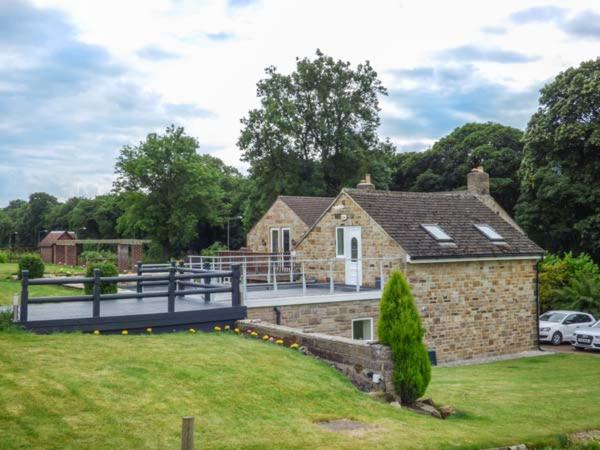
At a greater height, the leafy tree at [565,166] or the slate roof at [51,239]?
the leafy tree at [565,166]

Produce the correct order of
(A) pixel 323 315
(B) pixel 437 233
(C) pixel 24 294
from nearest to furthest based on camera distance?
(C) pixel 24 294, (A) pixel 323 315, (B) pixel 437 233

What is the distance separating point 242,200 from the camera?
60.3 meters

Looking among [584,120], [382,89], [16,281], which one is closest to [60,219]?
[382,89]

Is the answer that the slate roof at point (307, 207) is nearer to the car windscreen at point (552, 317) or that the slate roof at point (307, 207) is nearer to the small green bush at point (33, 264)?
the car windscreen at point (552, 317)

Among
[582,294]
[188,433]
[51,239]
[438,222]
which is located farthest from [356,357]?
[51,239]

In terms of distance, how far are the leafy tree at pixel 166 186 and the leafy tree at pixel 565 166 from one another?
24.4m

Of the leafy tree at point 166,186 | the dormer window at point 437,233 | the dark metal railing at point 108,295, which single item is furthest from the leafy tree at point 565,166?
the dark metal railing at point 108,295

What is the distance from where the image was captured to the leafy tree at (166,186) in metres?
48.1

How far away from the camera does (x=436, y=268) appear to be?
2156 cm

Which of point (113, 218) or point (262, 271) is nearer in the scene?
point (262, 271)

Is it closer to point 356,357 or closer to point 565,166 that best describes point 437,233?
point 356,357

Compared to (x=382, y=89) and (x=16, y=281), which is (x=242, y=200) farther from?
(x=16, y=281)

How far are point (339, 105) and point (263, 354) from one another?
4083 cm

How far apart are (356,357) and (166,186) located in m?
38.9
